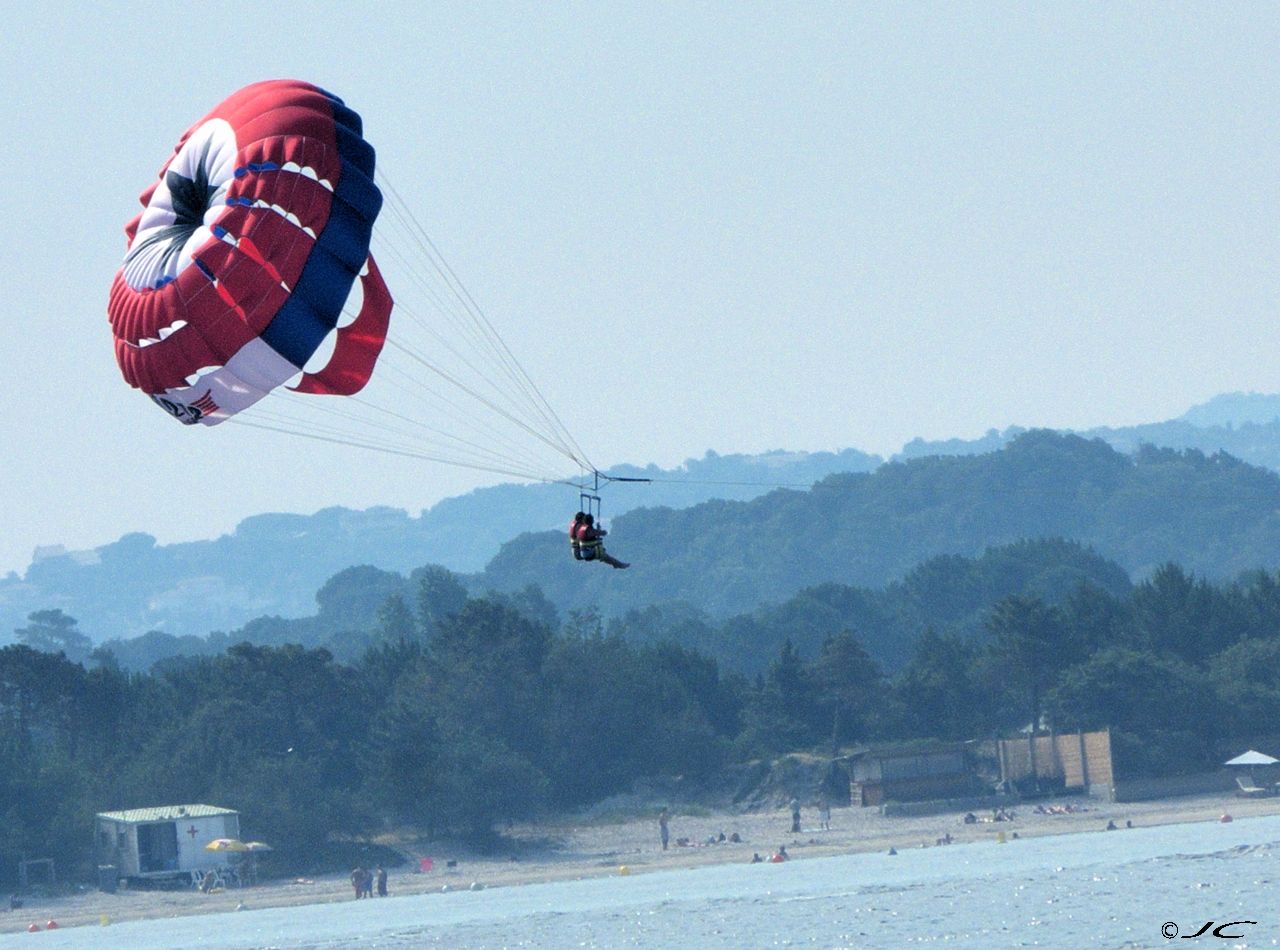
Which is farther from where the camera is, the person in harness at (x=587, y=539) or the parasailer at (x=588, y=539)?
the parasailer at (x=588, y=539)

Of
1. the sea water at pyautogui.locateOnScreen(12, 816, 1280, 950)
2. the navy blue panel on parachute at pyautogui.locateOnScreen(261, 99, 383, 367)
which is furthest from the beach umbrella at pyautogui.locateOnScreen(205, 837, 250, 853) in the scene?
the navy blue panel on parachute at pyautogui.locateOnScreen(261, 99, 383, 367)

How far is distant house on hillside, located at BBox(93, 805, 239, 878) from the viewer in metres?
72.9

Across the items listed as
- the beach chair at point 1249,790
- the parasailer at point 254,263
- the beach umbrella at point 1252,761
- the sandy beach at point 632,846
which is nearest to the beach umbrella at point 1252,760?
the beach umbrella at point 1252,761

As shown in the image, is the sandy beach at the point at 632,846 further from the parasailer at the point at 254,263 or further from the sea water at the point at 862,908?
the parasailer at the point at 254,263

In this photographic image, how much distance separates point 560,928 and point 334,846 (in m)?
21.7

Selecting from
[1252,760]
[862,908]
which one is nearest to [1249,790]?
[1252,760]

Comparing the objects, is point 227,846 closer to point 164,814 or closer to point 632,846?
point 164,814

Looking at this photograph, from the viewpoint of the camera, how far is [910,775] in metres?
82.4

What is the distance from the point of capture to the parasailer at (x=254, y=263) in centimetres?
3028

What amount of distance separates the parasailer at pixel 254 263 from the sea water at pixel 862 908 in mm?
26198

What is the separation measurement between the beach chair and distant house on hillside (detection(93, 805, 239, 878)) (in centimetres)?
3914

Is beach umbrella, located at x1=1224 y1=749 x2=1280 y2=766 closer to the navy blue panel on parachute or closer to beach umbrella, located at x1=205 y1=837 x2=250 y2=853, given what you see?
beach umbrella, located at x1=205 y1=837 x2=250 y2=853

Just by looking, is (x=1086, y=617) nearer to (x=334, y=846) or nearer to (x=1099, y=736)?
(x=1099, y=736)

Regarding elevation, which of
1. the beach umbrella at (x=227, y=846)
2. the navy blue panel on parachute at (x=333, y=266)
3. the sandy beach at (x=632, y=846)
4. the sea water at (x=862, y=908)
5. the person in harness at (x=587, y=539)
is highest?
the navy blue panel on parachute at (x=333, y=266)
